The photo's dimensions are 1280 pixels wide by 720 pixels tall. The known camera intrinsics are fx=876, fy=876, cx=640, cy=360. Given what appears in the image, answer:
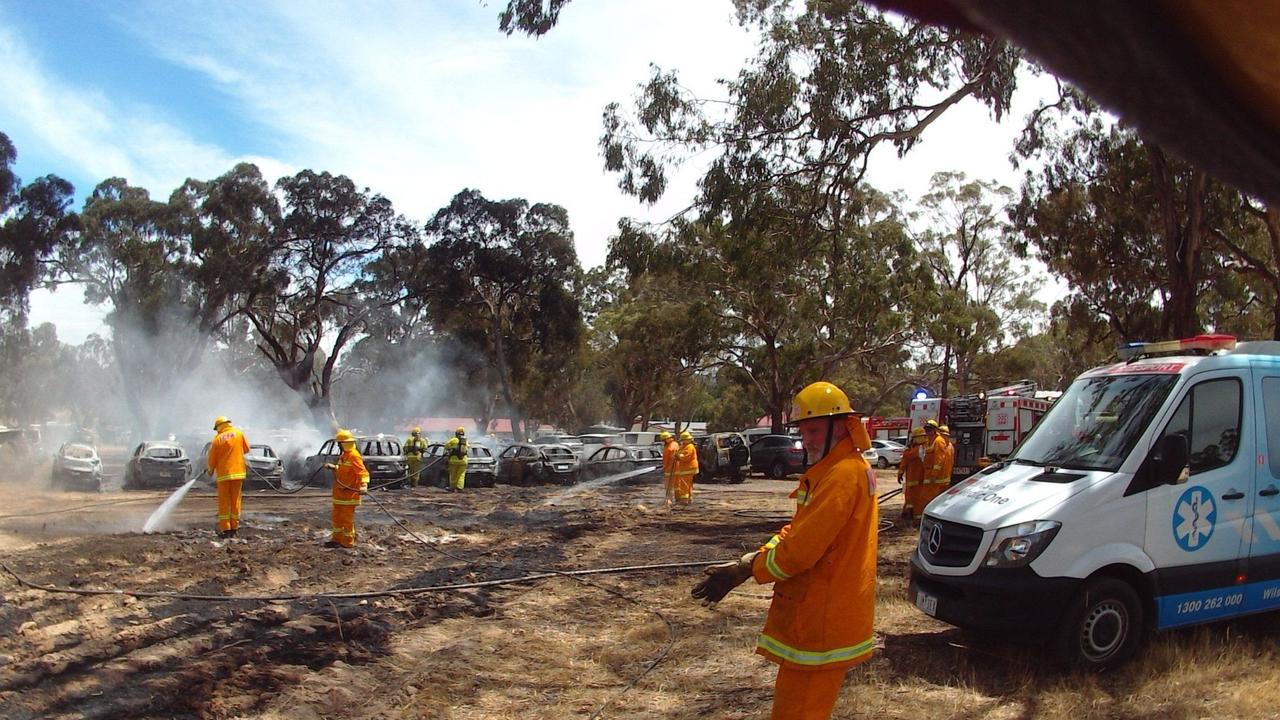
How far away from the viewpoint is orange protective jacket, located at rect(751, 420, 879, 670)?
354 cm

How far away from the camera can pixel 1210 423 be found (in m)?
6.13

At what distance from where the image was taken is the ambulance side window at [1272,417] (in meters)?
6.20

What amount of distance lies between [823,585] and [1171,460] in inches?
131

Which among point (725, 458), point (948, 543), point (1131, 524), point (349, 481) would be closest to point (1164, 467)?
point (1131, 524)

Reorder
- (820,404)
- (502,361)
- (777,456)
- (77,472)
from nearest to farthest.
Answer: (820,404), (77,472), (777,456), (502,361)

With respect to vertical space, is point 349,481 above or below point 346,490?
above

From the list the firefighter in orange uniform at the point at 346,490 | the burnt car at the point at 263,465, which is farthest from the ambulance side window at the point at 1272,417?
the burnt car at the point at 263,465

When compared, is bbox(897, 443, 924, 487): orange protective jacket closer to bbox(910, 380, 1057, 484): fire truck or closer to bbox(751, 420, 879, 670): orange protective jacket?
bbox(910, 380, 1057, 484): fire truck

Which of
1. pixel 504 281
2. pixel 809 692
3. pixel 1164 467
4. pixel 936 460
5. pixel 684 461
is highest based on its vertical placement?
pixel 504 281

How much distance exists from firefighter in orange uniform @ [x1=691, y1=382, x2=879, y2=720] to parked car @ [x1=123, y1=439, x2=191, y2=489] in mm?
23520

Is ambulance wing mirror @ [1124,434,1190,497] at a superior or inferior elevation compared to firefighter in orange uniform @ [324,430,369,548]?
superior

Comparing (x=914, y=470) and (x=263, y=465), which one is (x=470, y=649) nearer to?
(x=914, y=470)

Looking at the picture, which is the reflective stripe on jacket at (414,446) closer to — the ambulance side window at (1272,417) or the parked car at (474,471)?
the parked car at (474,471)

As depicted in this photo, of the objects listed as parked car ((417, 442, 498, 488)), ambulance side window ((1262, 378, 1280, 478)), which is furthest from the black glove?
parked car ((417, 442, 498, 488))
